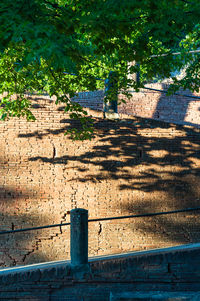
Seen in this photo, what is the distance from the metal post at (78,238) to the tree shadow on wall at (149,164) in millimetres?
3820

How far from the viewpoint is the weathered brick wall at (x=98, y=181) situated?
806 cm

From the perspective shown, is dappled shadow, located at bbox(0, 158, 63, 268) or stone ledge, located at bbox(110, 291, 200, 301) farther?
dappled shadow, located at bbox(0, 158, 63, 268)

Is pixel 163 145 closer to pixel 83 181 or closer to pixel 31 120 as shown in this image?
pixel 83 181

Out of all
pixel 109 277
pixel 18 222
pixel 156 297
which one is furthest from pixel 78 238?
pixel 18 222

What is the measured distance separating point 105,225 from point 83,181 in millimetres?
1247

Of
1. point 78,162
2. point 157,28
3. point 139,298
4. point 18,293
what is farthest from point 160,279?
point 78,162

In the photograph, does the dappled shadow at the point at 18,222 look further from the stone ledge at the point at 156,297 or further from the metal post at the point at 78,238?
the stone ledge at the point at 156,297

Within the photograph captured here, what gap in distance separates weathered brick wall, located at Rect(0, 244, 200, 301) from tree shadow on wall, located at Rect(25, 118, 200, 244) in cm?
359

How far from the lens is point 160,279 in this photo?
4695 mm

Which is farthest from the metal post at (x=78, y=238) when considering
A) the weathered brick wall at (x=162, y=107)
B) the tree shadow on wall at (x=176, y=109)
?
the tree shadow on wall at (x=176, y=109)

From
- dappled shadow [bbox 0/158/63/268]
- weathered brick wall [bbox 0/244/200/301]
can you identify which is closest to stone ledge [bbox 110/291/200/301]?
weathered brick wall [bbox 0/244/200/301]

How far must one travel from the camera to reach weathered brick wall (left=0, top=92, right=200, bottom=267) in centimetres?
806

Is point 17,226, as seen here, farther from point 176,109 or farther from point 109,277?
point 176,109

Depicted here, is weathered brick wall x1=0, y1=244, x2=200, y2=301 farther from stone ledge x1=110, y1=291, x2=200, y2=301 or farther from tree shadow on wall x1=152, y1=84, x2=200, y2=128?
tree shadow on wall x1=152, y1=84, x2=200, y2=128
